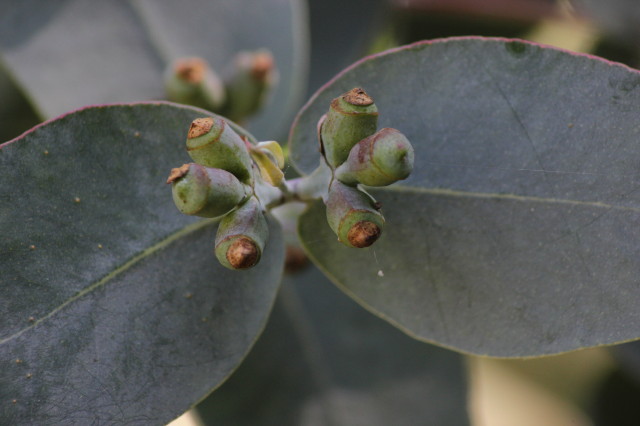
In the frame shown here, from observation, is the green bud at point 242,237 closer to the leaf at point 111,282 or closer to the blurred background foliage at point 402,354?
the leaf at point 111,282

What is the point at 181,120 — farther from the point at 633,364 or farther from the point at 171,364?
the point at 633,364

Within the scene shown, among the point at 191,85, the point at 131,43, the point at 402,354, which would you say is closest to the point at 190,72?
the point at 191,85

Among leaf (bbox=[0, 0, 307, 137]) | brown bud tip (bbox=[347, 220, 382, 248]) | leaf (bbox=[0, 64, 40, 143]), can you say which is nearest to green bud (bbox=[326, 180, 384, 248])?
brown bud tip (bbox=[347, 220, 382, 248])

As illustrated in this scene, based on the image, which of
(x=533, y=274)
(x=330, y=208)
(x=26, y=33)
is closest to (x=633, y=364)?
(x=533, y=274)

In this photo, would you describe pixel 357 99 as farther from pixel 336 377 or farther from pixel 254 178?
pixel 336 377

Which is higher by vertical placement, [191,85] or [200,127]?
[200,127]

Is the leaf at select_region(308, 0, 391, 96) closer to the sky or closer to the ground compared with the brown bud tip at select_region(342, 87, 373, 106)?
closer to the ground

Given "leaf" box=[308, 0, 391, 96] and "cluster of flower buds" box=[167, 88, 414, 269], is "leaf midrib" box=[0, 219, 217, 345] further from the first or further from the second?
"leaf" box=[308, 0, 391, 96]

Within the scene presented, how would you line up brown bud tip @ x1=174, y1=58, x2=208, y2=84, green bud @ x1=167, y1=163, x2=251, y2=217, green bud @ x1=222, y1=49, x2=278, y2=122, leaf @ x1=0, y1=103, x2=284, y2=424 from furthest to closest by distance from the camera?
green bud @ x1=222, y1=49, x2=278, y2=122 → brown bud tip @ x1=174, y1=58, x2=208, y2=84 → leaf @ x1=0, y1=103, x2=284, y2=424 → green bud @ x1=167, y1=163, x2=251, y2=217
